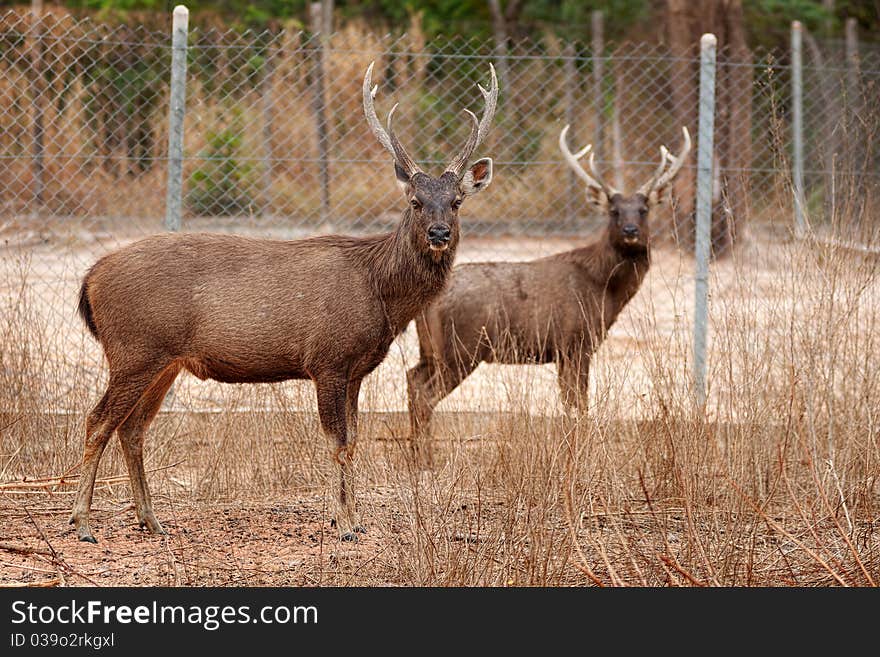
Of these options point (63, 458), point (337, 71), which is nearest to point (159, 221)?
point (337, 71)

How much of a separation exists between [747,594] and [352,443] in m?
2.19

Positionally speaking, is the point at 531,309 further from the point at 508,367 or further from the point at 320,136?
the point at 320,136

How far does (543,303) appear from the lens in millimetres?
7770

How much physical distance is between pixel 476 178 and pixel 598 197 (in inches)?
97.4

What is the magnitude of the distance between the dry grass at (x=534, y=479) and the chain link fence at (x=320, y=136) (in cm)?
240

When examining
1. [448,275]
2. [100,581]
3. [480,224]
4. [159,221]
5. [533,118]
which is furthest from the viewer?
[533,118]

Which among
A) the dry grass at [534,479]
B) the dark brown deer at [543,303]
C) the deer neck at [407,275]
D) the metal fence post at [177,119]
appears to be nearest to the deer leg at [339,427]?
the dry grass at [534,479]

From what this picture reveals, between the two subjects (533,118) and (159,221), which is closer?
(159,221)

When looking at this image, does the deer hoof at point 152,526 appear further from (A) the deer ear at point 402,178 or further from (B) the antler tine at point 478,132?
(B) the antler tine at point 478,132

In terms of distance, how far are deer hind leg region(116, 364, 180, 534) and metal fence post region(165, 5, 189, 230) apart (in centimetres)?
147

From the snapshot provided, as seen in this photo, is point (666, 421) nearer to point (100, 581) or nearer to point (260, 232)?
point (100, 581)

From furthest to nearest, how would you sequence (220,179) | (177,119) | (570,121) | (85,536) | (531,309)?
1. (570,121)
2. (220,179)
3. (531,309)
4. (177,119)
5. (85,536)

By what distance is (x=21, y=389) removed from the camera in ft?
21.0

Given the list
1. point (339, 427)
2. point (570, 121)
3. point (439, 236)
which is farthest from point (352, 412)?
point (570, 121)
